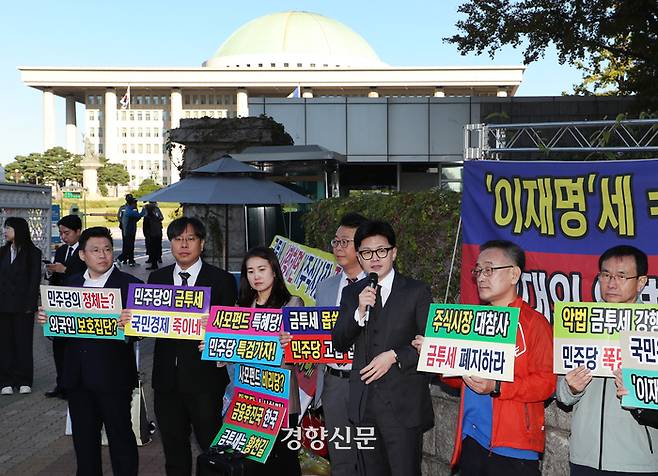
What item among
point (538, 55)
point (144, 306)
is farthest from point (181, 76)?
point (144, 306)

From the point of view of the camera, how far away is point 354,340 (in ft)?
14.5

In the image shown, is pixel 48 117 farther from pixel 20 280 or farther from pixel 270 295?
pixel 270 295

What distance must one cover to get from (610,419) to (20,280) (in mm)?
7506

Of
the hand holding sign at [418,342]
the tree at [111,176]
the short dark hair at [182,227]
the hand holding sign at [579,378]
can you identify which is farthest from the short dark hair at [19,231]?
the tree at [111,176]

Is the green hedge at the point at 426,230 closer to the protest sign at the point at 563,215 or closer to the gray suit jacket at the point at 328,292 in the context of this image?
the protest sign at the point at 563,215

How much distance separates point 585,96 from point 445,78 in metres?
77.5

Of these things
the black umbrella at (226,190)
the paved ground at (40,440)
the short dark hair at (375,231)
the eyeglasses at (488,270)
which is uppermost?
the black umbrella at (226,190)

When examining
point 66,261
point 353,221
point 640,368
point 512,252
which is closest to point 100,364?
point 353,221

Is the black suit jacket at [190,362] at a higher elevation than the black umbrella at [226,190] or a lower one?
lower

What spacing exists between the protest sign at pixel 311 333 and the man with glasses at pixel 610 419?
150 centimetres

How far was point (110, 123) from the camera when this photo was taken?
117562 mm

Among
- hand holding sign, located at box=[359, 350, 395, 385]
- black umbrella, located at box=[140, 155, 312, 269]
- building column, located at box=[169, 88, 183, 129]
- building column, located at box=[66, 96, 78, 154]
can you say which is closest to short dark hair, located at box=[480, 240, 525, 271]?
hand holding sign, located at box=[359, 350, 395, 385]

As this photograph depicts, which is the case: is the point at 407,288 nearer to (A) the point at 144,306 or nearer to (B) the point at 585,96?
(A) the point at 144,306

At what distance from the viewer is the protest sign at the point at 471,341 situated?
3.70 meters
